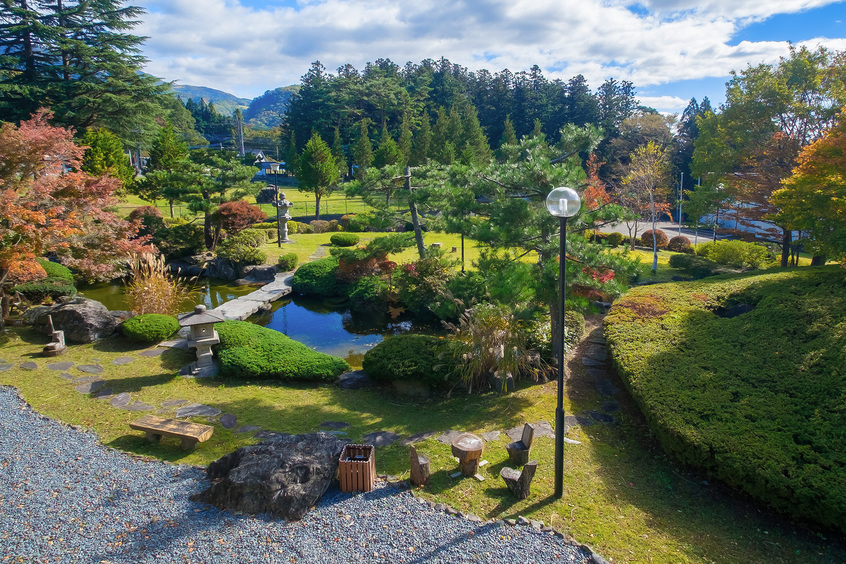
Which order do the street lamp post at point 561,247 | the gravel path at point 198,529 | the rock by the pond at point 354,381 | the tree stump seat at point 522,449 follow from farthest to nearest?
the rock by the pond at point 354,381 < the tree stump seat at point 522,449 < the street lamp post at point 561,247 < the gravel path at point 198,529

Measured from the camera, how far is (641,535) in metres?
4.02

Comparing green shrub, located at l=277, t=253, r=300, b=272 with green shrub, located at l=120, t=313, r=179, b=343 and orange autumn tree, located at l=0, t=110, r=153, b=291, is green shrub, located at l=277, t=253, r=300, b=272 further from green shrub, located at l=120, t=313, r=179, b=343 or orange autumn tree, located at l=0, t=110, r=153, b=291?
green shrub, located at l=120, t=313, r=179, b=343

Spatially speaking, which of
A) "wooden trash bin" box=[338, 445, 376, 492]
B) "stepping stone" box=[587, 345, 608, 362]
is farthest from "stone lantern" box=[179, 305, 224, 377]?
→ "stepping stone" box=[587, 345, 608, 362]

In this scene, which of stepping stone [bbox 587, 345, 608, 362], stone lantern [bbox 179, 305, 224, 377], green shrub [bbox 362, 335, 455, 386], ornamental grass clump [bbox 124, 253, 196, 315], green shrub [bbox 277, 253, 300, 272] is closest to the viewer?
green shrub [bbox 362, 335, 455, 386]

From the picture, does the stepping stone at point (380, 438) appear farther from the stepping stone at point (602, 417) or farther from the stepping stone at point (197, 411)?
the stepping stone at point (602, 417)

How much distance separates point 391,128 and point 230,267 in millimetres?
33388

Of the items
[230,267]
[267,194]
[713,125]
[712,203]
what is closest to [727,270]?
[712,203]

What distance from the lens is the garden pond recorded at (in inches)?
409

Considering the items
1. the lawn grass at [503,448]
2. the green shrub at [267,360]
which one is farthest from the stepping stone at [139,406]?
the green shrub at [267,360]

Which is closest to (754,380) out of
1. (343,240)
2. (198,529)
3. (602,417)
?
(602,417)

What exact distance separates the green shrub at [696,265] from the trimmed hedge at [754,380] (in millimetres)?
6546

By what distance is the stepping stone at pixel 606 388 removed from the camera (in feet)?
23.8

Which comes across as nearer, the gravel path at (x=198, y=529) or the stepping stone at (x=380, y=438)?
the gravel path at (x=198, y=529)

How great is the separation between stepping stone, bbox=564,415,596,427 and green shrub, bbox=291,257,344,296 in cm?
842
